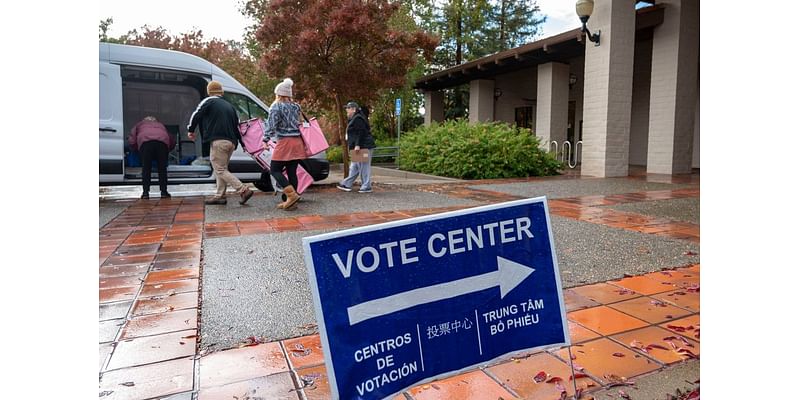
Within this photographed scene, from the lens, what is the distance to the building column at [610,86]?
1199 centimetres

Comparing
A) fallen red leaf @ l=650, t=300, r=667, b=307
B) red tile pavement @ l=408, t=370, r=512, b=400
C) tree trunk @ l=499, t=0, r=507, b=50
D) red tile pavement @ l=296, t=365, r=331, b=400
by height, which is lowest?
red tile pavement @ l=408, t=370, r=512, b=400

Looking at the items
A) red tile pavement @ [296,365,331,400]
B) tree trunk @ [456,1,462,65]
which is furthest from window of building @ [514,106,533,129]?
red tile pavement @ [296,365,331,400]

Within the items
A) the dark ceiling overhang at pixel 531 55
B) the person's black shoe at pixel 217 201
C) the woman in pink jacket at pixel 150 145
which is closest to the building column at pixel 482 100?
the dark ceiling overhang at pixel 531 55

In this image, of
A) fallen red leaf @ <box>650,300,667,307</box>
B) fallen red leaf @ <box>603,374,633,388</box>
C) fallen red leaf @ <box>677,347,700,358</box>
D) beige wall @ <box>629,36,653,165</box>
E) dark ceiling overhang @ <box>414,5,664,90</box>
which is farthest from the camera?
beige wall @ <box>629,36,653,165</box>

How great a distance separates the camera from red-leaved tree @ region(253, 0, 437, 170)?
9461 millimetres

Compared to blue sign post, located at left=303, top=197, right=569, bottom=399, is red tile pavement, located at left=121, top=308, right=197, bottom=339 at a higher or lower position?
lower

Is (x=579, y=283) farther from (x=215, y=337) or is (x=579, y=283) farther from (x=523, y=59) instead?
(x=523, y=59)

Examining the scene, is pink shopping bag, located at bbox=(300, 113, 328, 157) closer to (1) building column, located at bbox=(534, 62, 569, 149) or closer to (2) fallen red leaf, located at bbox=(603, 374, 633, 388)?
(2) fallen red leaf, located at bbox=(603, 374, 633, 388)

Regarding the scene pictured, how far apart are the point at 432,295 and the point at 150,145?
285 inches

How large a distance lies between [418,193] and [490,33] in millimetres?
21960

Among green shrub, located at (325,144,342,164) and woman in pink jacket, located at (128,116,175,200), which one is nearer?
woman in pink jacket, located at (128,116,175,200)

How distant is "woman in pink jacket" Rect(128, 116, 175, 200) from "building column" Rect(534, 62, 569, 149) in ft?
36.1

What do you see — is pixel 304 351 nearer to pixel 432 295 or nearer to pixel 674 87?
pixel 432 295

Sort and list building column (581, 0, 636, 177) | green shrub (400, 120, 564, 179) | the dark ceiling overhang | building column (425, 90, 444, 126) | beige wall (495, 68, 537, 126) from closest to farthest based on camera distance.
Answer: building column (581, 0, 636, 177) < green shrub (400, 120, 564, 179) < the dark ceiling overhang < beige wall (495, 68, 537, 126) < building column (425, 90, 444, 126)
